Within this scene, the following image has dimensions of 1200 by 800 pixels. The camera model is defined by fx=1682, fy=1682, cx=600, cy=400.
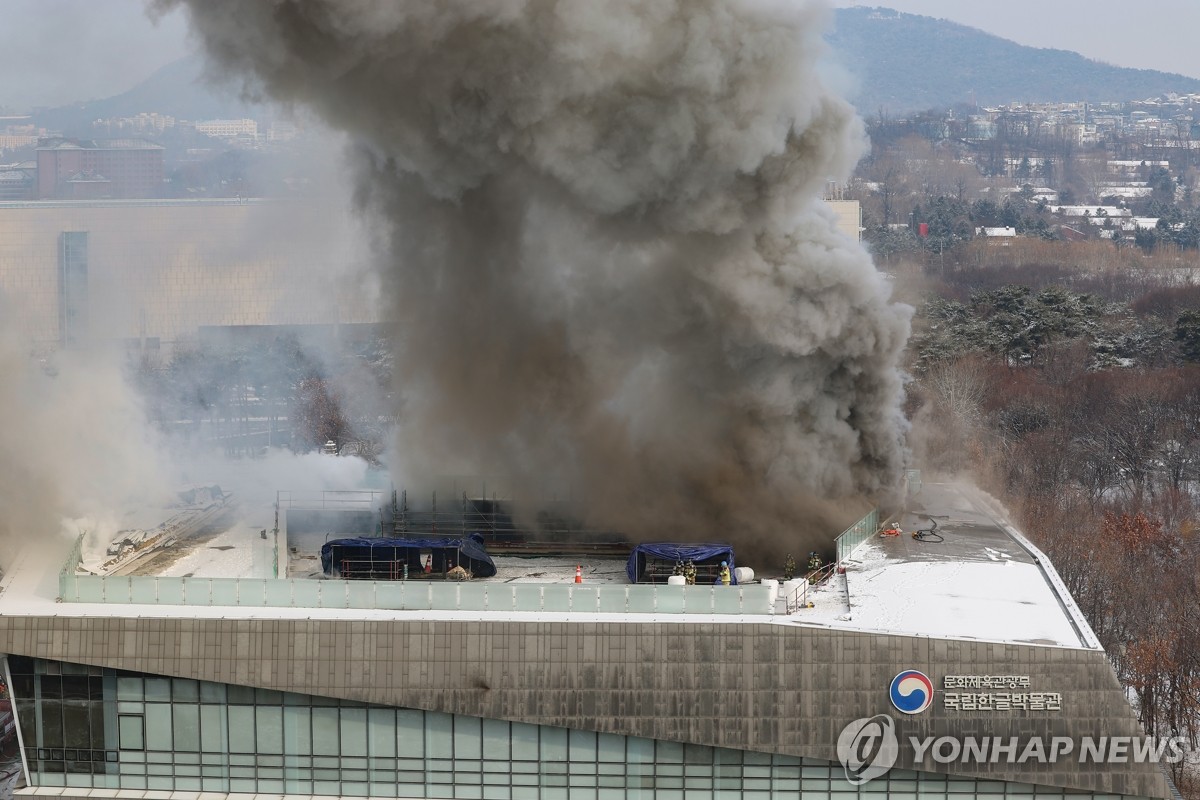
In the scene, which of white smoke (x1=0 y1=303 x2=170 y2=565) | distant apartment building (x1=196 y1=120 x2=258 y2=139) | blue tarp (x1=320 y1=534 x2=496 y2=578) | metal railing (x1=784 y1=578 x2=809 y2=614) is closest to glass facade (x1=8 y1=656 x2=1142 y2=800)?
metal railing (x1=784 y1=578 x2=809 y2=614)

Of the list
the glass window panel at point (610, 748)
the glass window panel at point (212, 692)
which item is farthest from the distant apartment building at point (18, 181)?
the glass window panel at point (610, 748)

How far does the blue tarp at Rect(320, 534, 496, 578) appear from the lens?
34.1m

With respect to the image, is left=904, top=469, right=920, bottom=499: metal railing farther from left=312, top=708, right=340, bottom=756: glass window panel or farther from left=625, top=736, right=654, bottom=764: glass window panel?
left=312, top=708, right=340, bottom=756: glass window panel

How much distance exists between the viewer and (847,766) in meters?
29.6

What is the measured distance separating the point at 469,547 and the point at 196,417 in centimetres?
4990

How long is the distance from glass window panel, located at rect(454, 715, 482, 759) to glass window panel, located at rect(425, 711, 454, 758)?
0.09 m

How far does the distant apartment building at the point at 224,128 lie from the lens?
7384 centimetres

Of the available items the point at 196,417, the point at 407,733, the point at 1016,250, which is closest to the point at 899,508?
the point at 407,733

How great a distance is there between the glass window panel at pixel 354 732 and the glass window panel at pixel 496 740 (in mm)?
2176

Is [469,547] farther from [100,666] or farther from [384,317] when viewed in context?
[384,317]

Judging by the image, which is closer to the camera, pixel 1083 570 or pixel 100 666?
pixel 100 666

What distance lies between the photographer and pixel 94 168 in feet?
249

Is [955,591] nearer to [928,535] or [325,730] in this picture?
[928,535]

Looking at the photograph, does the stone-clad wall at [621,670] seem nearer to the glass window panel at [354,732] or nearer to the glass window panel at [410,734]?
the glass window panel at [410,734]
